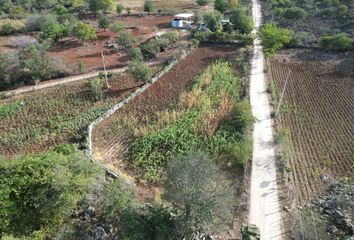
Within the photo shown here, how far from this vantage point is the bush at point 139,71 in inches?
1398

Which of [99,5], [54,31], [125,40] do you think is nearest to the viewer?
[125,40]

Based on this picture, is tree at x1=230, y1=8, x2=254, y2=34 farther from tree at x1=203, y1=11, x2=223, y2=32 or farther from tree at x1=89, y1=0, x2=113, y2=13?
tree at x1=89, y1=0, x2=113, y2=13

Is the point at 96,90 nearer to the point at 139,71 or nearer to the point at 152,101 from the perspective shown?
the point at 139,71

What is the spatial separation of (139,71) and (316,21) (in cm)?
3446

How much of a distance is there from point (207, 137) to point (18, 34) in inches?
1636

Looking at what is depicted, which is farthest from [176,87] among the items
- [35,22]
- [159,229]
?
[35,22]

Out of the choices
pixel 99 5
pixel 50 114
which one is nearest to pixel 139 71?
Answer: pixel 50 114

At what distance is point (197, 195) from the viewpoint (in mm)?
17297

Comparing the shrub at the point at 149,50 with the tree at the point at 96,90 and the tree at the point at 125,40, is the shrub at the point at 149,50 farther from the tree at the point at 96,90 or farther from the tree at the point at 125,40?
the tree at the point at 96,90

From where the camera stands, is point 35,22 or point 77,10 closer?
point 35,22

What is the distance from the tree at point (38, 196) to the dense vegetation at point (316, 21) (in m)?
35.9

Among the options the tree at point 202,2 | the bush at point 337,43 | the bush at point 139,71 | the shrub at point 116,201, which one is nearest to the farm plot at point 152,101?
the bush at point 139,71

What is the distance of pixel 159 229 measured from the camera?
58.9 feet

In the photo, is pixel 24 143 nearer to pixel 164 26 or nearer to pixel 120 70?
pixel 120 70
